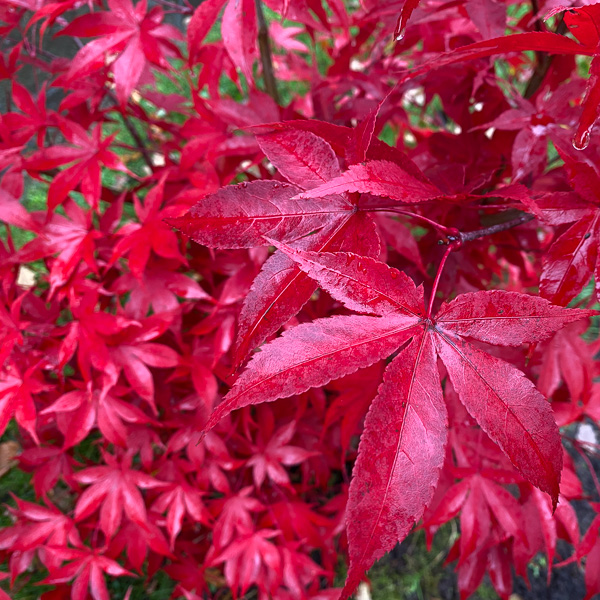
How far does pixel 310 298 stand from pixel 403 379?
0.23 metres

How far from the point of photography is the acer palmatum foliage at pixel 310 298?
0.41m

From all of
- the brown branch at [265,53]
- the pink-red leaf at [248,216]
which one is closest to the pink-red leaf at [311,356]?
the pink-red leaf at [248,216]

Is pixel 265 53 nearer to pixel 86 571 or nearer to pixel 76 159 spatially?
pixel 76 159

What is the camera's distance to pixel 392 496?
39 centimetres

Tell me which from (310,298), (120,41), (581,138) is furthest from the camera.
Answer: (120,41)

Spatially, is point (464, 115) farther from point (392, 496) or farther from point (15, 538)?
point (15, 538)

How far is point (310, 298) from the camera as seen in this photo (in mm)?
623

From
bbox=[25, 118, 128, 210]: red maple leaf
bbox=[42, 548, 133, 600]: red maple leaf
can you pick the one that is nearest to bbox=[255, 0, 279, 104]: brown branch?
bbox=[25, 118, 128, 210]: red maple leaf

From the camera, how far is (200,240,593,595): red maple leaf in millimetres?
385

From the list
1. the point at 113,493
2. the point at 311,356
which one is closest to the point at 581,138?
the point at 311,356

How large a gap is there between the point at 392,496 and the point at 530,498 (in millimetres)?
638

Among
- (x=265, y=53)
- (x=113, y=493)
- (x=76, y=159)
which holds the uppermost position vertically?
A: (x=265, y=53)

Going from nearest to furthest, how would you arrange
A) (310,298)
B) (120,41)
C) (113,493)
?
(310,298) → (120,41) → (113,493)

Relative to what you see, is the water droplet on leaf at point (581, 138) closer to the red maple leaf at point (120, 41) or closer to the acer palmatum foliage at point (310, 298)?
the acer palmatum foliage at point (310, 298)
